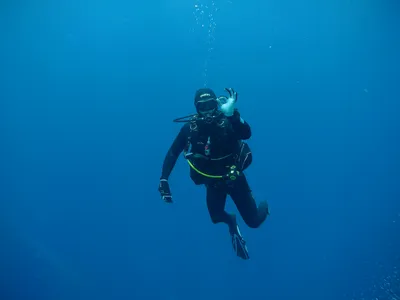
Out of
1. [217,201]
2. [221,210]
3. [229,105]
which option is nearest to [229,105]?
[229,105]

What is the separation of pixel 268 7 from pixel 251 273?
14.5 meters

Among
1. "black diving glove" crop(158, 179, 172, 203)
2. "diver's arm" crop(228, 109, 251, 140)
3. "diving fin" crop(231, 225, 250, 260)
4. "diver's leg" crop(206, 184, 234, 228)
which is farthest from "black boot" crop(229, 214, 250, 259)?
"diver's arm" crop(228, 109, 251, 140)

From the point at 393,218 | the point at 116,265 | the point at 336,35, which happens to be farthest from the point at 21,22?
the point at 393,218

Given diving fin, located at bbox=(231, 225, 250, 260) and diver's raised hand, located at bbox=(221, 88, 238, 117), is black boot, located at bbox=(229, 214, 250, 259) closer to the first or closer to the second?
diving fin, located at bbox=(231, 225, 250, 260)

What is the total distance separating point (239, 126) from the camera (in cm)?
387

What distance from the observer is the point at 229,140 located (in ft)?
13.2

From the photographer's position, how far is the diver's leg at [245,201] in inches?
189

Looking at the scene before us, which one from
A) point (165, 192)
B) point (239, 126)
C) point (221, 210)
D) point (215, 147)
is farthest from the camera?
point (221, 210)

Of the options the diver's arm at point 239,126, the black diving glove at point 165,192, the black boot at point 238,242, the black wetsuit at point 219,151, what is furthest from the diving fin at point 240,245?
the diver's arm at point 239,126

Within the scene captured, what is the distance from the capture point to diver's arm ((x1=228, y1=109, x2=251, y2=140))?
12.4ft

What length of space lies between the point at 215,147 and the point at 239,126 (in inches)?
17.3

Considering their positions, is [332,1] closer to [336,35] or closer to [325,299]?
[336,35]

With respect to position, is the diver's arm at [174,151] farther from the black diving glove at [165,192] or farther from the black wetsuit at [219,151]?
the black diving glove at [165,192]

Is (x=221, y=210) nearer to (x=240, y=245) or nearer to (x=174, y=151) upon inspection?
(x=240, y=245)
